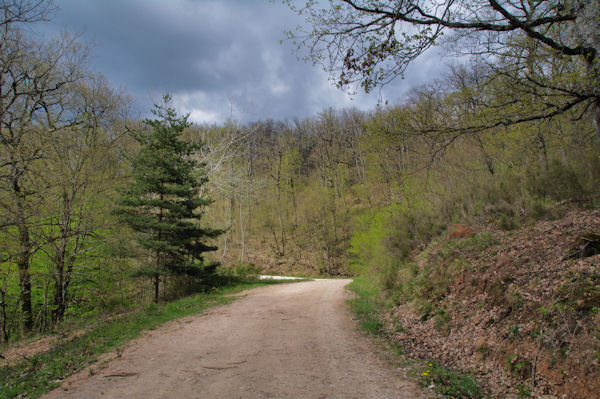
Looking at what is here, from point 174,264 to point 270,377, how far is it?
→ 10.9 meters

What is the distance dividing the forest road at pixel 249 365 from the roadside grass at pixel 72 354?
15.2 inches

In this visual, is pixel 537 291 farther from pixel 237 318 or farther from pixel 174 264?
pixel 174 264

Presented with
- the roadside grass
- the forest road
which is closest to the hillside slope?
the forest road

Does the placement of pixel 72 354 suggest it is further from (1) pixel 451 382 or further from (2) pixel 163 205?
(2) pixel 163 205

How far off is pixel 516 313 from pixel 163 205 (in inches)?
511

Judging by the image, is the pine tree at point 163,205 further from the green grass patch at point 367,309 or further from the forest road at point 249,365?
the green grass patch at point 367,309

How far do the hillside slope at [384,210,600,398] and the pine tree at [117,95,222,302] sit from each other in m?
9.89

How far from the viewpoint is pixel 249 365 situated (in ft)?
15.9

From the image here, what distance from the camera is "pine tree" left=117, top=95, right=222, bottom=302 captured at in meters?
13.2

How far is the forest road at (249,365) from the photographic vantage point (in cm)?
401

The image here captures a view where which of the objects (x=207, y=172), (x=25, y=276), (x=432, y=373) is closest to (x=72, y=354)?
(x=25, y=276)

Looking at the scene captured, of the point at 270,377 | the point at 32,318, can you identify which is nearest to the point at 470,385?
the point at 270,377

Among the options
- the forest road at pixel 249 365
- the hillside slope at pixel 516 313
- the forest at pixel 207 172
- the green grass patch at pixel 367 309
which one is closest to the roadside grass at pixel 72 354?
the forest road at pixel 249 365

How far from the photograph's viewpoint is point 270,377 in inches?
172
